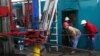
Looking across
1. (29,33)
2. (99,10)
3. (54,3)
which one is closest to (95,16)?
(99,10)

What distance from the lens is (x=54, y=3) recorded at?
9711 mm

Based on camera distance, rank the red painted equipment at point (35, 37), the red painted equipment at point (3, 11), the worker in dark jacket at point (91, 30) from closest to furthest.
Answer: the red painted equipment at point (35, 37) → the red painted equipment at point (3, 11) → the worker in dark jacket at point (91, 30)

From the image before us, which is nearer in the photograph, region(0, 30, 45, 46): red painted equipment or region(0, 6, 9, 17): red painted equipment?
region(0, 30, 45, 46): red painted equipment

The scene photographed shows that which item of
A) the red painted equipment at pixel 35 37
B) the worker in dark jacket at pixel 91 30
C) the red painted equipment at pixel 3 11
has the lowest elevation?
the worker in dark jacket at pixel 91 30

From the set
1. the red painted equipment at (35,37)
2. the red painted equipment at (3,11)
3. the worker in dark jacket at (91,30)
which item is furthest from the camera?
the worker in dark jacket at (91,30)

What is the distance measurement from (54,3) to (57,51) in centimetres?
654

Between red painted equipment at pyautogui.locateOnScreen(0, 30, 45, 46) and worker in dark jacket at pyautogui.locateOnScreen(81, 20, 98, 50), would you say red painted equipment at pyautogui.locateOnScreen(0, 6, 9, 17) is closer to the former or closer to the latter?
red painted equipment at pyautogui.locateOnScreen(0, 30, 45, 46)

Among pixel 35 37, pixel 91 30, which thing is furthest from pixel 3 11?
pixel 91 30

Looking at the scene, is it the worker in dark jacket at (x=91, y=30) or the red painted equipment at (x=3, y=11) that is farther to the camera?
the worker in dark jacket at (x=91, y=30)

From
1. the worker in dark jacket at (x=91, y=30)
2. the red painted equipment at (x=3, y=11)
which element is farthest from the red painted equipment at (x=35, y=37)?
the worker in dark jacket at (x=91, y=30)

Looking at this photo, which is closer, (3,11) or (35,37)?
(35,37)

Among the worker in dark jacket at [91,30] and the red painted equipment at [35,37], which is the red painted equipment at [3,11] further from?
the worker in dark jacket at [91,30]

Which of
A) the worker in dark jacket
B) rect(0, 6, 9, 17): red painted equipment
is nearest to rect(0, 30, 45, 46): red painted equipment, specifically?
rect(0, 6, 9, 17): red painted equipment

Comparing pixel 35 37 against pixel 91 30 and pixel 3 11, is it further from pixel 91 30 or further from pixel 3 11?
pixel 91 30
